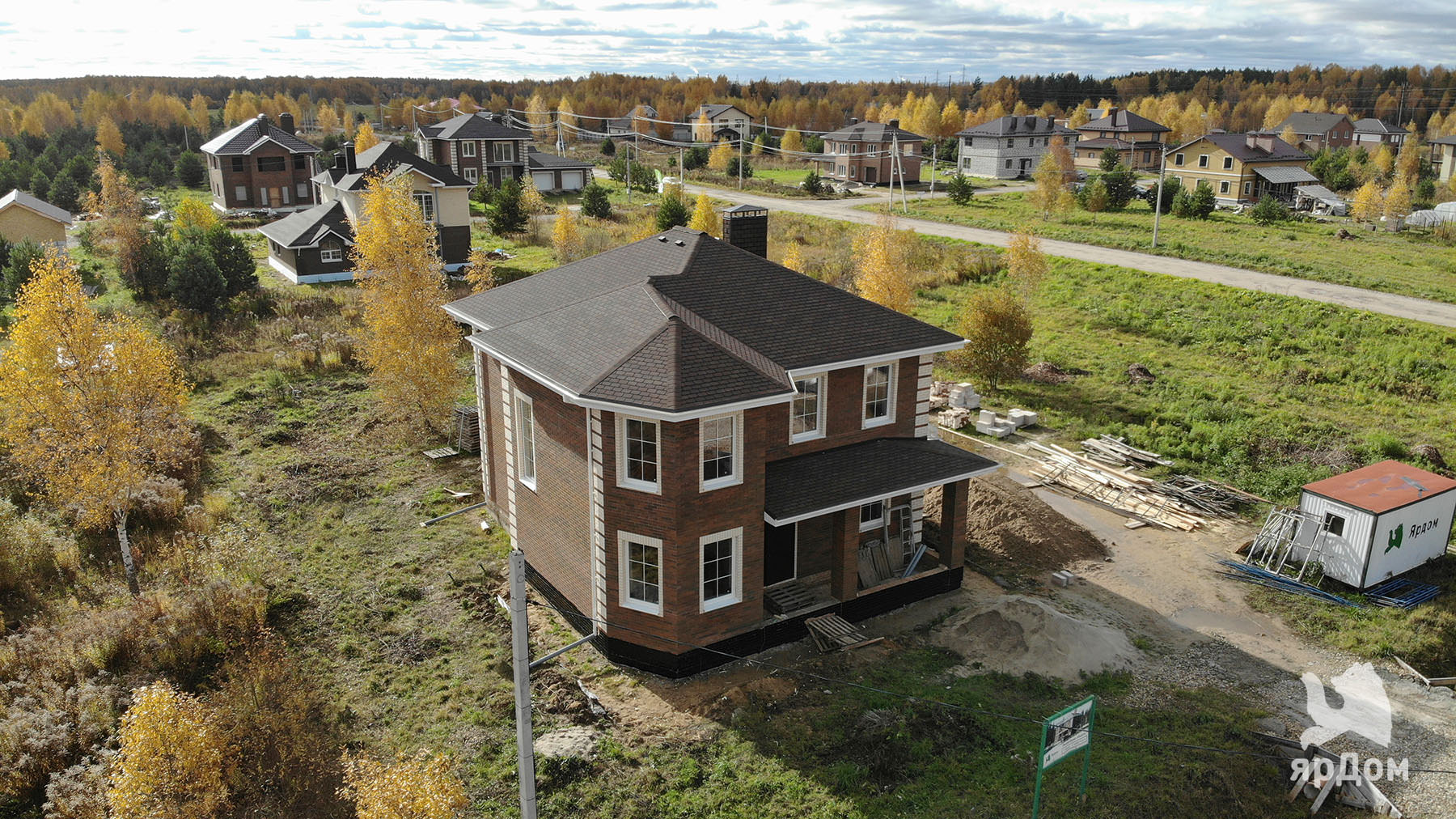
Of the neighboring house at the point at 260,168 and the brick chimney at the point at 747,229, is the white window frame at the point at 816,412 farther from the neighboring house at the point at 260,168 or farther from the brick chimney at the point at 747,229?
the neighboring house at the point at 260,168

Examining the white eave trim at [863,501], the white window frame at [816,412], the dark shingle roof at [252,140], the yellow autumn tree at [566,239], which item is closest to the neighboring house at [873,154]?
the yellow autumn tree at [566,239]

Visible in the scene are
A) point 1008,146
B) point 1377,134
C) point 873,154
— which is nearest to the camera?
point 873,154

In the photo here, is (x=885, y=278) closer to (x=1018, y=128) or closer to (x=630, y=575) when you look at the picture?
(x=630, y=575)

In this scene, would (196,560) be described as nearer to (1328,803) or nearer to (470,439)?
(470,439)

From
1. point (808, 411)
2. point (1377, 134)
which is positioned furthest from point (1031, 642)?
point (1377, 134)

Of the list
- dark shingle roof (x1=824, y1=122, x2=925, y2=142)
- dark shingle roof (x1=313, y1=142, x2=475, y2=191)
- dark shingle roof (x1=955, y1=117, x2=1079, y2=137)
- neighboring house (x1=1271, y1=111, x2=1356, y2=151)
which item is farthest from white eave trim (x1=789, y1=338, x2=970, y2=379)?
neighboring house (x1=1271, y1=111, x2=1356, y2=151)
